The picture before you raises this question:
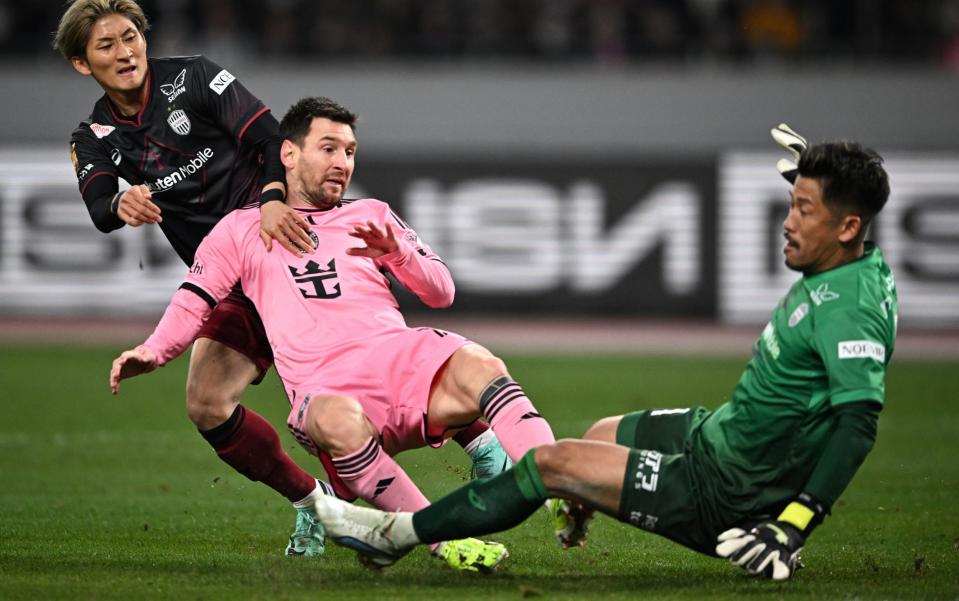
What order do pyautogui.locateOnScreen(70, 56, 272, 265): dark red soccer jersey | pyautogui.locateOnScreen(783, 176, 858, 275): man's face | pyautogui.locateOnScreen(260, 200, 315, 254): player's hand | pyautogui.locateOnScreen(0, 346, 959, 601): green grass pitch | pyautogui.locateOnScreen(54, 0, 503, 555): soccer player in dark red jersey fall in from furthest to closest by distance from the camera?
pyautogui.locateOnScreen(70, 56, 272, 265): dark red soccer jersey → pyautogui.locateOnScreen(54, 0, 503, 555): soccer player in dark red jersey → pyautogui.locateOnScreen(260, 200, 315, 254): player's hand → pyautogui.locateOnScreen(0, 346, 959, 601): green grass pitch → pyautogui.locateOnScreen(783, 176, 858, 275): man's face

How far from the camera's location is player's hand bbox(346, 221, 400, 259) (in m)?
5.55

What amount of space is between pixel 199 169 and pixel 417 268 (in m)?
1.49

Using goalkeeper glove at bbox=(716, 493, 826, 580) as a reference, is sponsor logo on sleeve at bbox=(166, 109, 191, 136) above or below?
above

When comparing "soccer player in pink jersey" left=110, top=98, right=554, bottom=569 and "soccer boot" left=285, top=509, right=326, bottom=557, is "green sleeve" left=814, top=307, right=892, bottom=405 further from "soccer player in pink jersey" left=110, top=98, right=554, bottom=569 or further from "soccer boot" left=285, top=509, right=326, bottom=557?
"soccer boot" left=285, top=509, right=326, bottom=557

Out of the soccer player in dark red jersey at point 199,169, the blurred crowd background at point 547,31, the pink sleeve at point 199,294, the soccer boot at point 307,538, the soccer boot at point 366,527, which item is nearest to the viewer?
the soccer boot at point 366,527

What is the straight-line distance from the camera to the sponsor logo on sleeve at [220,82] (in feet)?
21.7

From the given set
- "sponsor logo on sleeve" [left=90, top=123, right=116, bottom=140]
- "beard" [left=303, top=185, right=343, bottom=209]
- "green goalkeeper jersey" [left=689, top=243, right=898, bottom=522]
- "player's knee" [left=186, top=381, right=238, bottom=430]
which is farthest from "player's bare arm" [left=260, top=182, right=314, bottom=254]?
"green goalkeeper jersey" [left=689, top=243, right=898, bottom=522]

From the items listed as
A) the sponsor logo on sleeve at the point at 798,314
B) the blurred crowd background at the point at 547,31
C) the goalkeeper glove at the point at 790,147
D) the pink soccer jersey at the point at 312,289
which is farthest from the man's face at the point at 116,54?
the blurred crowd background at the point at 547,31

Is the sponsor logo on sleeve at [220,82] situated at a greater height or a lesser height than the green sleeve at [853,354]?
greater

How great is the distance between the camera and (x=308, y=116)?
238 inches

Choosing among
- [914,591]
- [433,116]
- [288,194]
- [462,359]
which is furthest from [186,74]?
[433,116]

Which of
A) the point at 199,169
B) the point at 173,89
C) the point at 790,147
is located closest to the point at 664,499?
the point at 790,147

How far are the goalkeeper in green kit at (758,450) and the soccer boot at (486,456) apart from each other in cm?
117

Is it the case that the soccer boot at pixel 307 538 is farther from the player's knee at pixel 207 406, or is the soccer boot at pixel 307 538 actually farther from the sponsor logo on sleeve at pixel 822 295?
the sponsor logo on sleeve at pixel 822 295
